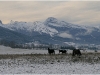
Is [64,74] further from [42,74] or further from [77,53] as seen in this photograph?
[77,53]

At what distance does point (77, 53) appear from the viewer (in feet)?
118

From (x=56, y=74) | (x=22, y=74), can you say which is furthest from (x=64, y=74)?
(x=22, y=74)

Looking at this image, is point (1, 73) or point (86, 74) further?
point (1, 73)

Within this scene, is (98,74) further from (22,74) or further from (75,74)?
(22,74)

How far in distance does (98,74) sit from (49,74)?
427 cm

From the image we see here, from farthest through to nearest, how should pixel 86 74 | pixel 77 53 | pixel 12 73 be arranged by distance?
pixel 77 53, pixel 12 73, pixel 86 74

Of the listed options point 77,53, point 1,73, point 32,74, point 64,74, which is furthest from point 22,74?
point 77,53

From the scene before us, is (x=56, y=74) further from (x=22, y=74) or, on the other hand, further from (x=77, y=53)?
(x=77, y=53)

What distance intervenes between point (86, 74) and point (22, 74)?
18.4ft

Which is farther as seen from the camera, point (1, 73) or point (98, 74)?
point (1, 73)

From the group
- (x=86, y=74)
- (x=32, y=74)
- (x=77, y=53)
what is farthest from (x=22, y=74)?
(x=77, y=53)

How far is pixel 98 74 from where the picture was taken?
18578 millimetres

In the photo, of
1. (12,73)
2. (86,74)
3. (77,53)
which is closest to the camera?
(86,74)

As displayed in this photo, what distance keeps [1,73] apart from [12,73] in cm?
104
